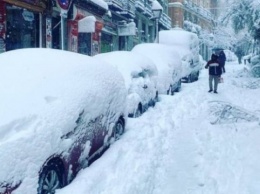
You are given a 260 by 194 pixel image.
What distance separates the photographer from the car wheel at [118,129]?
6617mm

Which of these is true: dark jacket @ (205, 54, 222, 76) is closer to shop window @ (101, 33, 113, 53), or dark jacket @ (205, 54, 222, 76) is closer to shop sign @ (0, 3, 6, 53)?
shop sign @ (0, 3, 6, 53)

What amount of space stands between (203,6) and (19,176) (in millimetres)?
59477

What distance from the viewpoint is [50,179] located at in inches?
163

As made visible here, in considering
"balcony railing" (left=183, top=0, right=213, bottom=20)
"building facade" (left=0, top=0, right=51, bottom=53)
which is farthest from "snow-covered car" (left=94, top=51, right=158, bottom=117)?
"balcony railing" (left=183, top=0, right=213, bottom=20)

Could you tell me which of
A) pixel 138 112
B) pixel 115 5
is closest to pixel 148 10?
pixel 115 5

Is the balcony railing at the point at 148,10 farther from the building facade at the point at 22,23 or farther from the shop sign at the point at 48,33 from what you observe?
the building facade at the point at 22,23

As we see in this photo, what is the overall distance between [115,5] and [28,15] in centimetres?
914

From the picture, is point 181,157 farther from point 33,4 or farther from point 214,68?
point 33,4

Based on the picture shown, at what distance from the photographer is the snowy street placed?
468cm

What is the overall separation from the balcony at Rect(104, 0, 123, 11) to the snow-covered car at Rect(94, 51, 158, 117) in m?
12.5

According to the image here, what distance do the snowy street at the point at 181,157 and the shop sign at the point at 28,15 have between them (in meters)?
7.65

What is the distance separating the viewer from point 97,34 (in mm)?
20938

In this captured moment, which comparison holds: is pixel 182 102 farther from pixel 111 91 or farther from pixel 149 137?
pixel 111 91

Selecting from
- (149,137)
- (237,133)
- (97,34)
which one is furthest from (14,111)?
(97,34)
